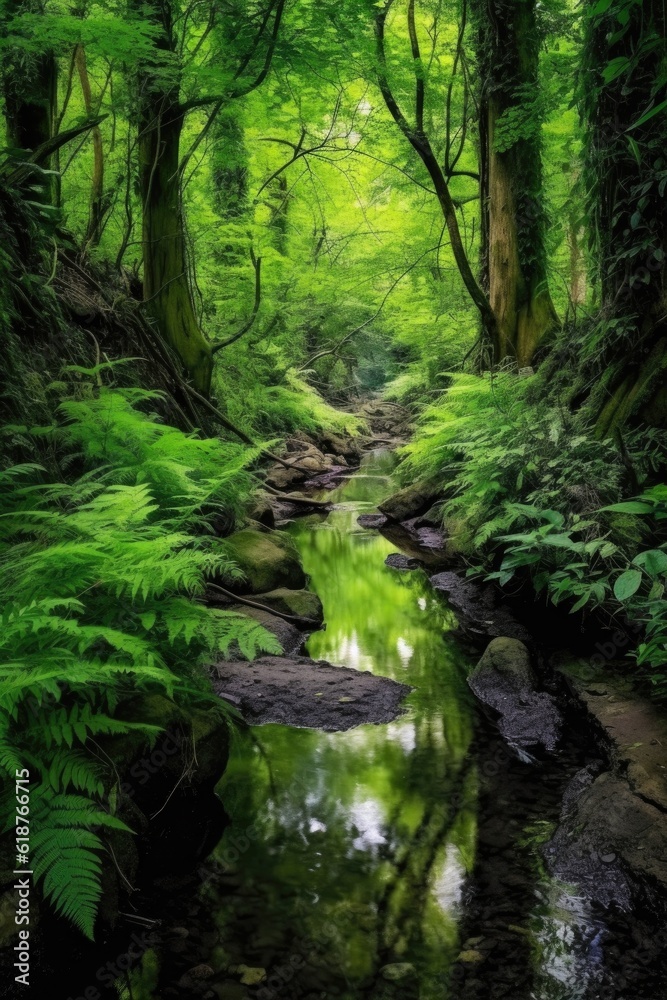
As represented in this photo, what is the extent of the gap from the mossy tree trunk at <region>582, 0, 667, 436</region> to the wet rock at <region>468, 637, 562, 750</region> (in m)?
1.89

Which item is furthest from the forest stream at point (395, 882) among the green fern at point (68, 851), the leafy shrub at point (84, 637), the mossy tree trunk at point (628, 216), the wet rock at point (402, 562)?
the wet rock at point (402, 562)

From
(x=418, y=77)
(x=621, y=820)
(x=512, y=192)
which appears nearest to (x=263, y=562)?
(x=621, y=820)

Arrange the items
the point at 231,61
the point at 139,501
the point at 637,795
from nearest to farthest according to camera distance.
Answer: the point at 637,795 → the point at 139,501 → the point at 231,61

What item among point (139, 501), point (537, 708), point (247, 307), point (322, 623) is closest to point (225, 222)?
point (247, 307)

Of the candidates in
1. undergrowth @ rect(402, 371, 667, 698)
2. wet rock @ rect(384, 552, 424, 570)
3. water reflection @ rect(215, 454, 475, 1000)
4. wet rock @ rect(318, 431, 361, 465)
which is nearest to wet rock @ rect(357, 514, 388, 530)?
wet rock @ rect(384, 552, 424, 570)

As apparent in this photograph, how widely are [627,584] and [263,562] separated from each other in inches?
164

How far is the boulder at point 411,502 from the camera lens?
10.5 m

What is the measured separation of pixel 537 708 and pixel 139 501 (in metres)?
2.91

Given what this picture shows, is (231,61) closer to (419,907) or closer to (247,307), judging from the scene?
(247,307)

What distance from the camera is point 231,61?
6.17 m

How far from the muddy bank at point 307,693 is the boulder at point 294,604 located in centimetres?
88

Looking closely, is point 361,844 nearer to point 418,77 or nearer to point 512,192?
point 418,77

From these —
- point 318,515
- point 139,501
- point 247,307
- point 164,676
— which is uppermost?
point 247,307

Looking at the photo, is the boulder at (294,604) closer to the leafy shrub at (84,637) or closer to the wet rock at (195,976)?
the leafy shrub at (84,637)
